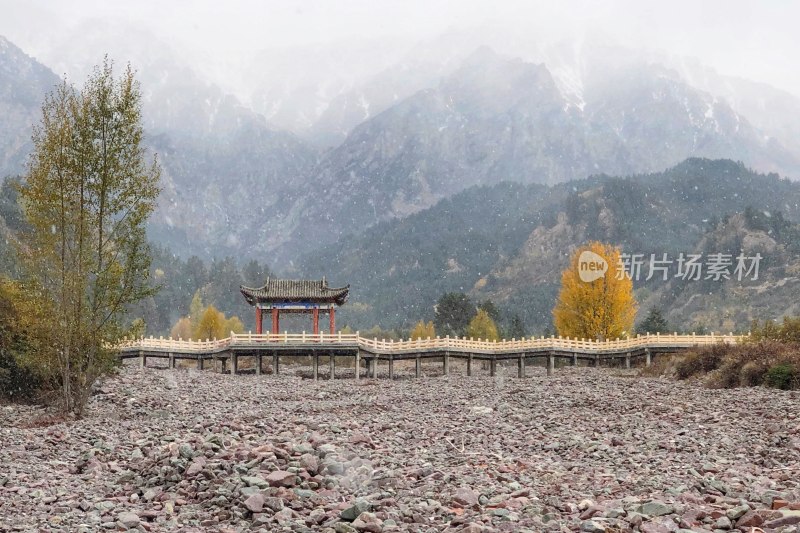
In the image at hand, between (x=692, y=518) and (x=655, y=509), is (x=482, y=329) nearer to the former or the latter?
(x=655, y=509)

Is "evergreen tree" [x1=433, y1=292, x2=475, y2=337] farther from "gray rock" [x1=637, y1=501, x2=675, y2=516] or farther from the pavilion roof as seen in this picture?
"gray rock" [x1=637, y1=501, x2=675, y2=516]

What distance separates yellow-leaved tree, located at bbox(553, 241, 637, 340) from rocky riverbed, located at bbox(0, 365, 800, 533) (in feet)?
126

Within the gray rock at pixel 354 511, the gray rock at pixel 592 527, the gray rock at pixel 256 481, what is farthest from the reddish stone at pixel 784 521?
the gray rock at pixel 256 481

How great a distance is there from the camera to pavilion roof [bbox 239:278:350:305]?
5969 centimetres

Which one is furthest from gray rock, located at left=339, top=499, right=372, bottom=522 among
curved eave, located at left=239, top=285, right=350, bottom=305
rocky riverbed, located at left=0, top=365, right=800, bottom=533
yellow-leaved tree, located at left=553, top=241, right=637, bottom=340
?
yellow-leaved tree, located at left=553, top=241, right=637, bottom=340

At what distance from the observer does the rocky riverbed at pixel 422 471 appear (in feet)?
36.7

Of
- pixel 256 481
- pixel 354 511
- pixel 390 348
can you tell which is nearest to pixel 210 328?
pixel 390 348

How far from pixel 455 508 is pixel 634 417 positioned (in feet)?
43.4

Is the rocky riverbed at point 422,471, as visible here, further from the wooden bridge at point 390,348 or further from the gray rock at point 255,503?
the wooden bridge at point 390,348

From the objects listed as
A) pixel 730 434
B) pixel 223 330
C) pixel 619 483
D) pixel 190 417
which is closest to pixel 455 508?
pixel 619 483

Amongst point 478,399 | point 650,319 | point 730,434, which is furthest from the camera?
point 650,319

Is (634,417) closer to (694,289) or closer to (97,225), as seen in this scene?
(97,225)

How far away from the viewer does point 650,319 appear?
9762 cm

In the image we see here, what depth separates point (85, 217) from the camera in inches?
1065
